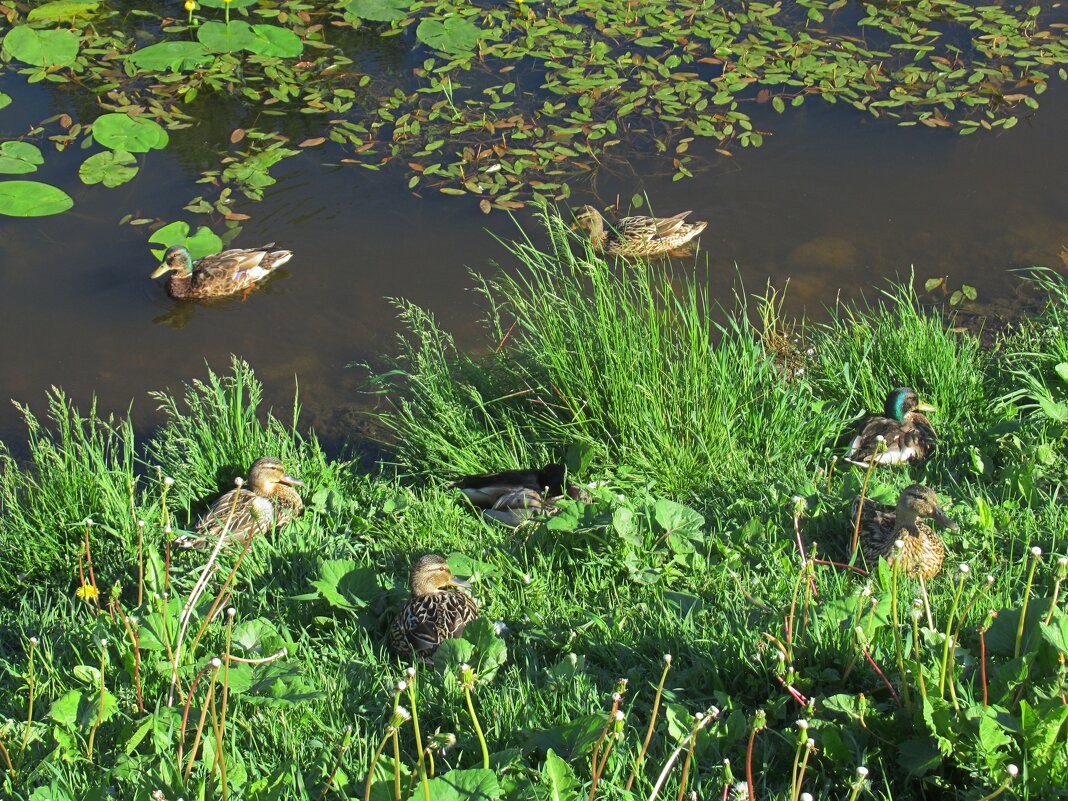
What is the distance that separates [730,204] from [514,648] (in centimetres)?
485

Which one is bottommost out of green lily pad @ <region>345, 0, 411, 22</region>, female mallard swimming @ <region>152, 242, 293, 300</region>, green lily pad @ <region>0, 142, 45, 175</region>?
female mallard swimming @ <region>152, 242, 293, 300</region>

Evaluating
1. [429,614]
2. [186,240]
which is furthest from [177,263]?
[429,614]

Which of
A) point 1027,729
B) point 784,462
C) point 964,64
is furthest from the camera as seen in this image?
point 964,64

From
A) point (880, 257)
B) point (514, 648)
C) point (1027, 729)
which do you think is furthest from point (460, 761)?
point (880, 257)

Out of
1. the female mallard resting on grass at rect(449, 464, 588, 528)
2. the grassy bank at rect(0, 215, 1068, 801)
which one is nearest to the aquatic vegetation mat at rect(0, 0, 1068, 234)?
the grassy bank at rect(0, 215, 1068, 801)

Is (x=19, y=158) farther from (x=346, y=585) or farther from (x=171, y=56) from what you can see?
(x=346, y=585)

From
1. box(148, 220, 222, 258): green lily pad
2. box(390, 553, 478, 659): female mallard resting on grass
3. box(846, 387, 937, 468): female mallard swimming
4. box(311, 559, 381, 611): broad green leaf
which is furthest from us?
box(148, 220, 222, 258): green lily pad

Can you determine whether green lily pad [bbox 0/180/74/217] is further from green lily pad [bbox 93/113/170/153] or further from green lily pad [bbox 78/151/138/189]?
green lily pad [bbox 93/113/170/153]

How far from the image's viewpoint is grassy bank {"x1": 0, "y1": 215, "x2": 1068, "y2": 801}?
3.04 m

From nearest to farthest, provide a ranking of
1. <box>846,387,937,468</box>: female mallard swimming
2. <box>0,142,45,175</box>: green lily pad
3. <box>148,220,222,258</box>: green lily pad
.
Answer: <box>846,387,937,468</box>: female mallard swimming < <box>148,220,222,258</box>: green lily pad < <box>0,142,45,175</box>: green lily pad

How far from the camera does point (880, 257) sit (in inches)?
295

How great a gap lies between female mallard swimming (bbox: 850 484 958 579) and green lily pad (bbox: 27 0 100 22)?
330 inches

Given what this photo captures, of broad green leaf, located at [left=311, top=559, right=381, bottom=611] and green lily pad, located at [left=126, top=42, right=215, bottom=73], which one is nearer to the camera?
broad green leaf, located at [left=311, top=559, right=381, bottom=611]

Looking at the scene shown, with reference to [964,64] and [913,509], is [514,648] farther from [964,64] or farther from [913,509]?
[964,64]
